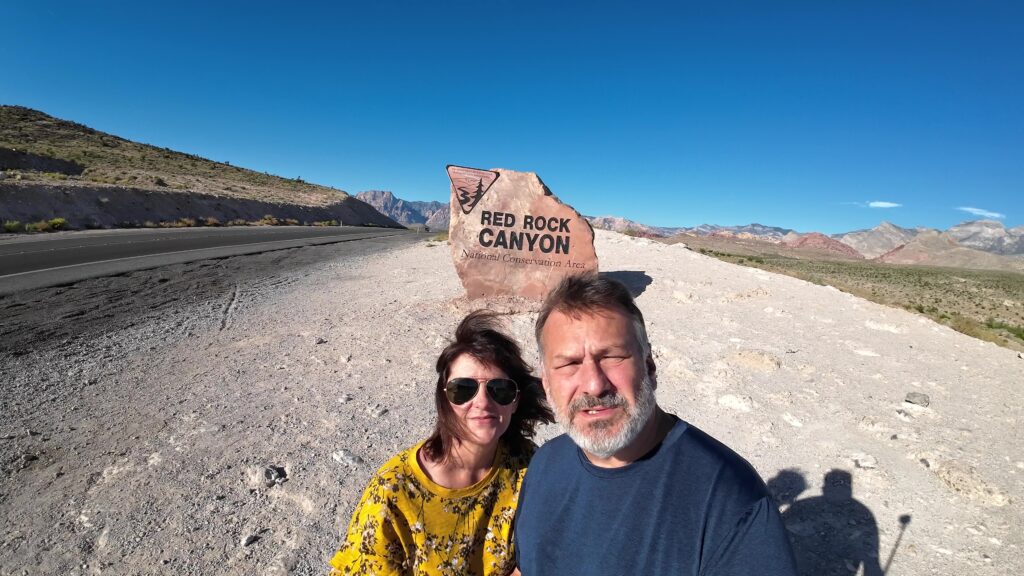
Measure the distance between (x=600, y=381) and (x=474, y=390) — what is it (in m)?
0.69

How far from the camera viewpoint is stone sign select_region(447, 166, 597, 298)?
839cm

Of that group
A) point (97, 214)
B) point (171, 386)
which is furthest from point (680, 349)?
point (97, 214)

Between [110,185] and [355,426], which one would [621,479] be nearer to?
[355,426]

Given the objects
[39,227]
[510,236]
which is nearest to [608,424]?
[510,236]

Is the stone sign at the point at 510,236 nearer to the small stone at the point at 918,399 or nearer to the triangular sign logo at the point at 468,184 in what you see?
the triangular sign logo at the point at 468,184

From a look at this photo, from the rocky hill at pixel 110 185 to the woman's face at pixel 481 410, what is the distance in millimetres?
26745

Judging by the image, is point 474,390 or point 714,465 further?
point 474,390

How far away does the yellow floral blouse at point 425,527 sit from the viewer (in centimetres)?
173

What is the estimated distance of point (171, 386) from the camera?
15.7 feet

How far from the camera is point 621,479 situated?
1.47 metres

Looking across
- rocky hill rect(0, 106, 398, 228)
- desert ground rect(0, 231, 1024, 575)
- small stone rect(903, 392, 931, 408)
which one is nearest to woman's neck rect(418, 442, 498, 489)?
desert ground rect(0, 231, 1024, 575)

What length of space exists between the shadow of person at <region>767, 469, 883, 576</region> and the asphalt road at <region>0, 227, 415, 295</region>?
11.6m

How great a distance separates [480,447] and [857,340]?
7115mm

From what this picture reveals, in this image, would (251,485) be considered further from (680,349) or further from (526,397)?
(680,349)
